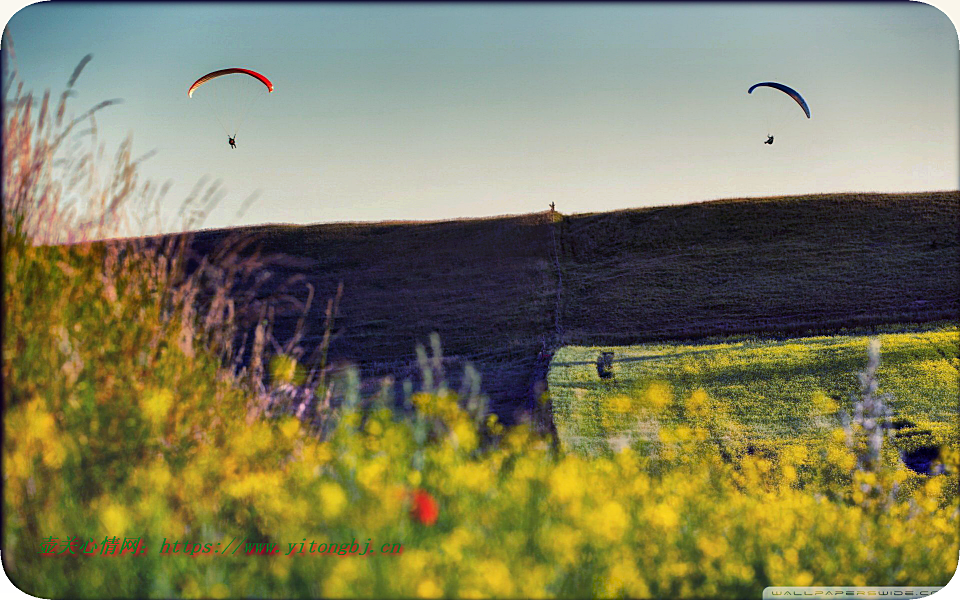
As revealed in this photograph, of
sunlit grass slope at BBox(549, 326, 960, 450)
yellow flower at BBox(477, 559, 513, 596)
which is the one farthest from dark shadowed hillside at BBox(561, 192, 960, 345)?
yellow flower at BBox(477, 559, 513, 596)

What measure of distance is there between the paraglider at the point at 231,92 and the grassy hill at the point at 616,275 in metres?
5.29

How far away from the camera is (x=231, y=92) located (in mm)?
3719

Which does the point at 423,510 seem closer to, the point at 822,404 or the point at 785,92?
the point at 785,92

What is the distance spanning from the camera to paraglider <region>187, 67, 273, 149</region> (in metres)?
3.71

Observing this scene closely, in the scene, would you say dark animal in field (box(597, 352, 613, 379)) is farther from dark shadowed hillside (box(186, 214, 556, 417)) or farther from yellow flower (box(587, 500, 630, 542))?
yellow flower (box(587, 500, 630, 542))

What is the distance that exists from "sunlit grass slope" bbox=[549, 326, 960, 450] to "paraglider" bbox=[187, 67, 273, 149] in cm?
316

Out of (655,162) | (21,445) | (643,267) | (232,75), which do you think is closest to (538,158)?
(655,162)

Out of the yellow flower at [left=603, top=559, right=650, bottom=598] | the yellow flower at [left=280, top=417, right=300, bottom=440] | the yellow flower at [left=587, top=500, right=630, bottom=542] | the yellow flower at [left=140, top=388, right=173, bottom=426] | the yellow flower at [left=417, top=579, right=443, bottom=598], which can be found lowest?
the yellow flower at [left=603, top=559, right=650, bottom=598]

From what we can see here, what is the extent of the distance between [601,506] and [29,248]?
98.1 inches

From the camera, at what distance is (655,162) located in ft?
14.6

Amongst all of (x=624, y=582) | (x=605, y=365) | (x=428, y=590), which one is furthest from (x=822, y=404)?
(x=428, y=590)

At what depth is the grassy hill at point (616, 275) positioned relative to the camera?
10570 mm

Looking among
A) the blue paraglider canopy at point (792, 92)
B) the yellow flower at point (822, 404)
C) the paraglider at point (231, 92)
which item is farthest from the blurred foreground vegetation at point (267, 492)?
the yellow flower at point (822, 404)

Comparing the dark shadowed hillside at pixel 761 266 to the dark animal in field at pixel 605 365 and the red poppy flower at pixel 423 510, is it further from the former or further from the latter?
the red poppy flower at pixel 423 510
